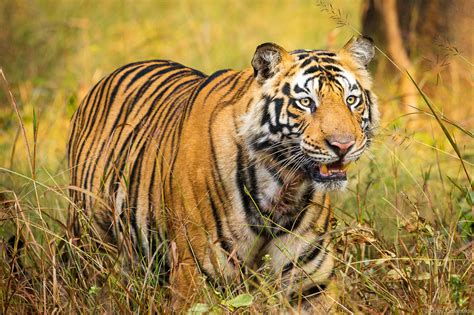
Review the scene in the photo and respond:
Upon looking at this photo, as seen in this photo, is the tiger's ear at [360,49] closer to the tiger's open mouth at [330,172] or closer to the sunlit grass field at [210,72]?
A: the sunlit grass field at [210,72]

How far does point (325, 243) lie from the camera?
3.60m

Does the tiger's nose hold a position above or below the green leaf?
above

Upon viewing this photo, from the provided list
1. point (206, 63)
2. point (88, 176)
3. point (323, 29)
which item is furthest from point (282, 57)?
point (323, 29)

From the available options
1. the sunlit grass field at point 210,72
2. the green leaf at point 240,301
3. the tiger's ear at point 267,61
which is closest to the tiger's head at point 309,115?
the tiger's ear at point 267,61

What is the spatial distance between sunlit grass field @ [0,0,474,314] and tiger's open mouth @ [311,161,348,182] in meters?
0.19

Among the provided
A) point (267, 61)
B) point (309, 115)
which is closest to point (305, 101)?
point (309, 115)

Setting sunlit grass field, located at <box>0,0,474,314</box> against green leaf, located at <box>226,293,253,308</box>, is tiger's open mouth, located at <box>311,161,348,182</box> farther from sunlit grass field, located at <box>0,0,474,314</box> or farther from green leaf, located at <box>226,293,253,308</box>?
green leaf, located at <box>226,293,253,308</box>

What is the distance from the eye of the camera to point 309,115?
11.3ft

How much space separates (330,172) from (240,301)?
22.3 inches

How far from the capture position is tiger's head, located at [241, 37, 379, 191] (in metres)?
3.36

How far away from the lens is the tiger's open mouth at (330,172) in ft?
11.2

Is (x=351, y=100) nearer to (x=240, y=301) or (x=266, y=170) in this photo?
(x=266, y=170)

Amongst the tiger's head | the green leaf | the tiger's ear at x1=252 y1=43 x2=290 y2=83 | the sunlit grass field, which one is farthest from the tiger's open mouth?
the green leaf

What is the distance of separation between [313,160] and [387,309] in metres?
0.58
